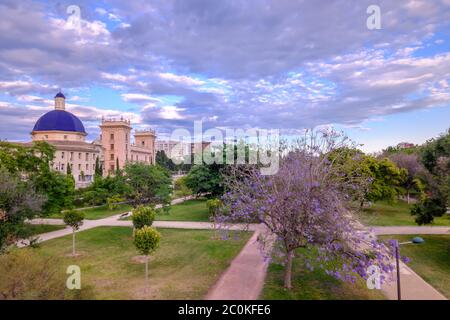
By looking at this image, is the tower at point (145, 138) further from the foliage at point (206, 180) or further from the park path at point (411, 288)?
the park path at point (411, 288)

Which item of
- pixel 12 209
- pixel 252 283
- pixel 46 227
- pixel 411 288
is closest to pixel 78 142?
pixel 46 227

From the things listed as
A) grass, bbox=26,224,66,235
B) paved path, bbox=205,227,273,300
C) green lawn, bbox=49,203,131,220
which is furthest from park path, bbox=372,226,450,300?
green lawn, bbox=49,203,131,220

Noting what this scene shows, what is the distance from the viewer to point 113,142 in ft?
202

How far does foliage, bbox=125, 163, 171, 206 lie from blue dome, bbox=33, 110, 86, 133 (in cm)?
3986

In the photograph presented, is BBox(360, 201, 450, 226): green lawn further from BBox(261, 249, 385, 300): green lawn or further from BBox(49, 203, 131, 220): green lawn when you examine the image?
BBox(49, 203, 131, 220): green lawn

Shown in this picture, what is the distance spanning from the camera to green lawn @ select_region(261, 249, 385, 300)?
31.0ft

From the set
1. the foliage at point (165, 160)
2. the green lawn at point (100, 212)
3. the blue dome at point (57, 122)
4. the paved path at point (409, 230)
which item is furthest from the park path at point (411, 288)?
the foliage at point (165, 160)

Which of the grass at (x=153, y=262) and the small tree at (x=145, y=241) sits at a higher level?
the small tree at (x=145, y=241)

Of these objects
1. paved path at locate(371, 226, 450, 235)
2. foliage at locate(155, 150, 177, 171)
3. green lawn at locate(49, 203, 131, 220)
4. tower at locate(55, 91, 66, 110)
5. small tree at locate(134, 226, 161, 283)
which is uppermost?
tower at locate(55, 91, 66, 110)

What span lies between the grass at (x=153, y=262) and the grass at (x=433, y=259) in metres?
7.46

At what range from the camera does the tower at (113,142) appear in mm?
61000

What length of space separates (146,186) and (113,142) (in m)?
46.2
